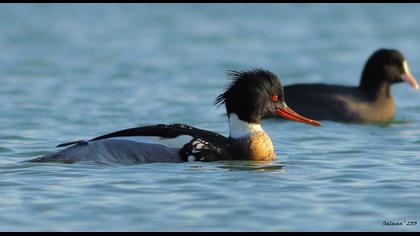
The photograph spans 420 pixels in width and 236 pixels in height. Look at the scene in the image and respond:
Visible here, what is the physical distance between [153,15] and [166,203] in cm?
2208

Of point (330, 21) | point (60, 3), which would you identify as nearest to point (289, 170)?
point (330, 21)

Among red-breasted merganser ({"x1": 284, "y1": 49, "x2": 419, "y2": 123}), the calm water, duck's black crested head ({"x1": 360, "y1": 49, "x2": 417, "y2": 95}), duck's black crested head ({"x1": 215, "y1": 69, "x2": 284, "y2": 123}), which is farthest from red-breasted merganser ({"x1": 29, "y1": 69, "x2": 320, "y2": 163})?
duck's black crested head ({"x1": 360, "y1": 49, "x2": 417, "y2": 95})

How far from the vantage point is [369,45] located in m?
28.1

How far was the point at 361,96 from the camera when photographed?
18.6 meters

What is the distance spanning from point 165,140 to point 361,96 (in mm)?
6509

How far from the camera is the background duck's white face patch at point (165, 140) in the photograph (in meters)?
13.0

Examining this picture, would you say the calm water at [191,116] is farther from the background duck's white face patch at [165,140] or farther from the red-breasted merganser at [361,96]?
the red-breasted merganser at [361,96]

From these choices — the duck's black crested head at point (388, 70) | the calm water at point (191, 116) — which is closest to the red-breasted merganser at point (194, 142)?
the calm water at point (191, 116)

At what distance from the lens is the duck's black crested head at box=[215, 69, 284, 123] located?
13.4 m

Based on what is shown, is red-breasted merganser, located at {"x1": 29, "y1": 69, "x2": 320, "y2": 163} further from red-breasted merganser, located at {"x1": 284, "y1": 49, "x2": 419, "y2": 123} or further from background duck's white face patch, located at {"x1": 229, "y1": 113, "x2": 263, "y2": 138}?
red-breasted merganser, located at {"x1": 284, "y1": 49, "x2": 419, "y2": 123}

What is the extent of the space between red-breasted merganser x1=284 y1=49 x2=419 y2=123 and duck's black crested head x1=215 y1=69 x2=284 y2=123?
462cm

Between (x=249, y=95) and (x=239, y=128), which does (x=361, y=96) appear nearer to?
(x=249, y=95)

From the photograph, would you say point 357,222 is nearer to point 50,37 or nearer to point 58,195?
point 58,195
